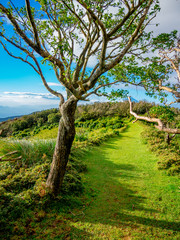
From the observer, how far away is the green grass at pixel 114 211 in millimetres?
3133

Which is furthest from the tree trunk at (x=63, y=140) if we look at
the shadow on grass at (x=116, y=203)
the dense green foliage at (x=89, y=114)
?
the dense green foliage at (x=89, y=114)

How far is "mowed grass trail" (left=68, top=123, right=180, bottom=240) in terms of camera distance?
10.6 feet

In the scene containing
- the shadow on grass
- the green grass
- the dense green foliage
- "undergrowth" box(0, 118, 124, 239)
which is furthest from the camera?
the dense green foliage

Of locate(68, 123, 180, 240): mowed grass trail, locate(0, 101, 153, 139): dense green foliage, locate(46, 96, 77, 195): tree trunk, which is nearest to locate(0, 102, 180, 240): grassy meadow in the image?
locate(68, 123, 180, 240): mowed grass trail

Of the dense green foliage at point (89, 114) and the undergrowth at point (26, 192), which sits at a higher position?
the dense green foliage at point (89, 114)

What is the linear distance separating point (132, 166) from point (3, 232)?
5.63 meters

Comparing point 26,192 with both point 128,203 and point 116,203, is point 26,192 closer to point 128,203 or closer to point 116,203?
point 116,203

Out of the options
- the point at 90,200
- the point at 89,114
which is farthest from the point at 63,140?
the point at 89,114

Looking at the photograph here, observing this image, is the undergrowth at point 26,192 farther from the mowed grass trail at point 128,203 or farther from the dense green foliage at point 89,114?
the dense green foliage at point 89,114

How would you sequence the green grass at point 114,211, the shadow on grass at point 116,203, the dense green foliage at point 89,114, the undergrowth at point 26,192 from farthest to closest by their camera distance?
the dense green foliage at point 89,114 < the shadow on grass at point 116,203 < the undergrowth at point 26,192 < the green grass at point 114,211

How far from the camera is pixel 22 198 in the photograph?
3719 millimetres

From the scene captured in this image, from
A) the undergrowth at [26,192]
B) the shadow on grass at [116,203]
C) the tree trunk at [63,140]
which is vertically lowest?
the shadow on grass at [116,203]

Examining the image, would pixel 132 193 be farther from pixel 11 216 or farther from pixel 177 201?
pixel 11 216

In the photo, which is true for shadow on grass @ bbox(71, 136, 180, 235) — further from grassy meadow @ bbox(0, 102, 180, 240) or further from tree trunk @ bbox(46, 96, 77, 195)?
tree trunk @ bbox(46, 96, 77, 195)
